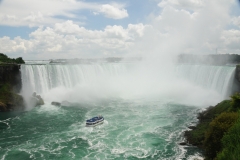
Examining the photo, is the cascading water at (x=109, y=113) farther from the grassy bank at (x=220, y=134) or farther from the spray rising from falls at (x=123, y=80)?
the grassy bank at (x=220, y=134)

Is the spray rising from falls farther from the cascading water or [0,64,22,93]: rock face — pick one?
[0,64,22,93]: rock face

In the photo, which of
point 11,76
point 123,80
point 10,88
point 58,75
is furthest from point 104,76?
point 10,88

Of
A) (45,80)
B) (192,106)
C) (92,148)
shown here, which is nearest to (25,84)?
(45,80)

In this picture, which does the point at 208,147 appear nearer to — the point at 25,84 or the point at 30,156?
the point at 30,156

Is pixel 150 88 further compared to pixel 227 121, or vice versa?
pixel 150 88

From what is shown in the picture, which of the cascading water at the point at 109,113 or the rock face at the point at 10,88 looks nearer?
the cascading water at the point at 109,113

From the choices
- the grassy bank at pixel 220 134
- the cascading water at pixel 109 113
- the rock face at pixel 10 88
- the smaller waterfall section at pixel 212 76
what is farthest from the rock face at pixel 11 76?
the smaller waterfall section at pixel 212 76

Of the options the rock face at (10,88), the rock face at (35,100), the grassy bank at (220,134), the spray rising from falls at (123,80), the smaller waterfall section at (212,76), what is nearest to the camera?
the grassy bank at (220,134)
